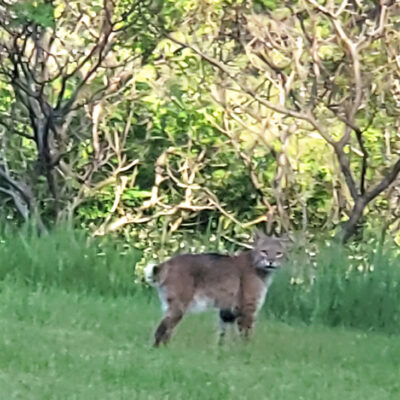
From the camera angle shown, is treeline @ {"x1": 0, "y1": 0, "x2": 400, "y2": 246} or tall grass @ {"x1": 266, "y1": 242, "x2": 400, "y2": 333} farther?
treeline @ {"x1": 0, "y1": 0, "x2": 400, "y2": 246}

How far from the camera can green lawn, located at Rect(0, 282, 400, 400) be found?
652cm

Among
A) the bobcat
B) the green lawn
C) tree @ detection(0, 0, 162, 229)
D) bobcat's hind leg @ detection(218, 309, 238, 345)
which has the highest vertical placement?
tree @ detection(0, 0, 162, 229)

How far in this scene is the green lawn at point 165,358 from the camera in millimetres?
6516

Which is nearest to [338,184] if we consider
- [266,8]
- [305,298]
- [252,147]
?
[252,147]

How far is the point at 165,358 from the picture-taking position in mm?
7410

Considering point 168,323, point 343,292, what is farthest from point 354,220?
point 168,323

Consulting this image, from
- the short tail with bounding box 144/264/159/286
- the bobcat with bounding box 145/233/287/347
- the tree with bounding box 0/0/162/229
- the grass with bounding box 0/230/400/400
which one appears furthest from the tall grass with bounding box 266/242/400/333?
the tree with bounding box 0/0/162/229

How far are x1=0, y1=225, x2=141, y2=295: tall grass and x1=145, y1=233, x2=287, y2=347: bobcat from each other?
255cm

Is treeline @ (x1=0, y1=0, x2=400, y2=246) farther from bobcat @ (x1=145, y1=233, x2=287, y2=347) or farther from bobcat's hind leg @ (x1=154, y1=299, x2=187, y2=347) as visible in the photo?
bobcat's hind leg @ (x1=154, y1=299, x2=187, y2=347)

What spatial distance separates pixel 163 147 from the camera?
50.6 feet

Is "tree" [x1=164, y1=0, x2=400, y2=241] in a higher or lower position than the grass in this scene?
higher

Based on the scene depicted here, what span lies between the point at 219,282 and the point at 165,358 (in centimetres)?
113

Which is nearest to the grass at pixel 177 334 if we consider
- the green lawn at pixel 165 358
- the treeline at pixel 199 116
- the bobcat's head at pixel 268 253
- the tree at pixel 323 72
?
the green lawn at pixel 165 358

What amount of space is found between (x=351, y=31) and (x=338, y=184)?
2.37 metres
